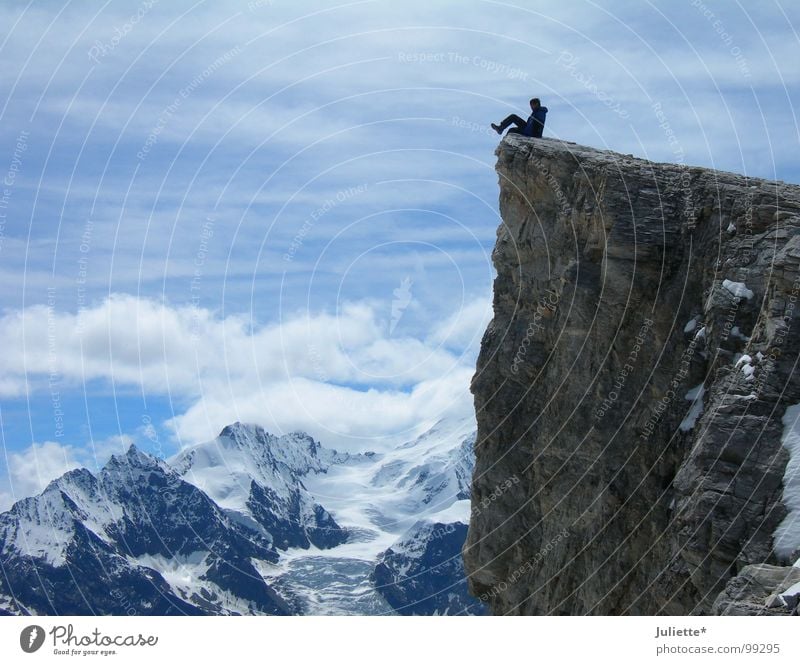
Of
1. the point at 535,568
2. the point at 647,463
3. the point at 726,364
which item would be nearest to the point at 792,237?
the point at 726,364

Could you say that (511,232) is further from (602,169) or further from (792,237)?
(792,237)

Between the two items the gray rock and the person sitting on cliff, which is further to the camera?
the person sitting on cliff

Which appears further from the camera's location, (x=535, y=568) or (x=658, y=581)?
(x=535, y=568)

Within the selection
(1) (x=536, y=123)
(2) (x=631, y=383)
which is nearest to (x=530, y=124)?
(1) (x=536, y=123)

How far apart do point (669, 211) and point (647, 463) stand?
1316cm

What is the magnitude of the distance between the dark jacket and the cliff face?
4.19 feet

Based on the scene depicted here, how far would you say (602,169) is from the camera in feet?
179

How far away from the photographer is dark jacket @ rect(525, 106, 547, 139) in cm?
6050
